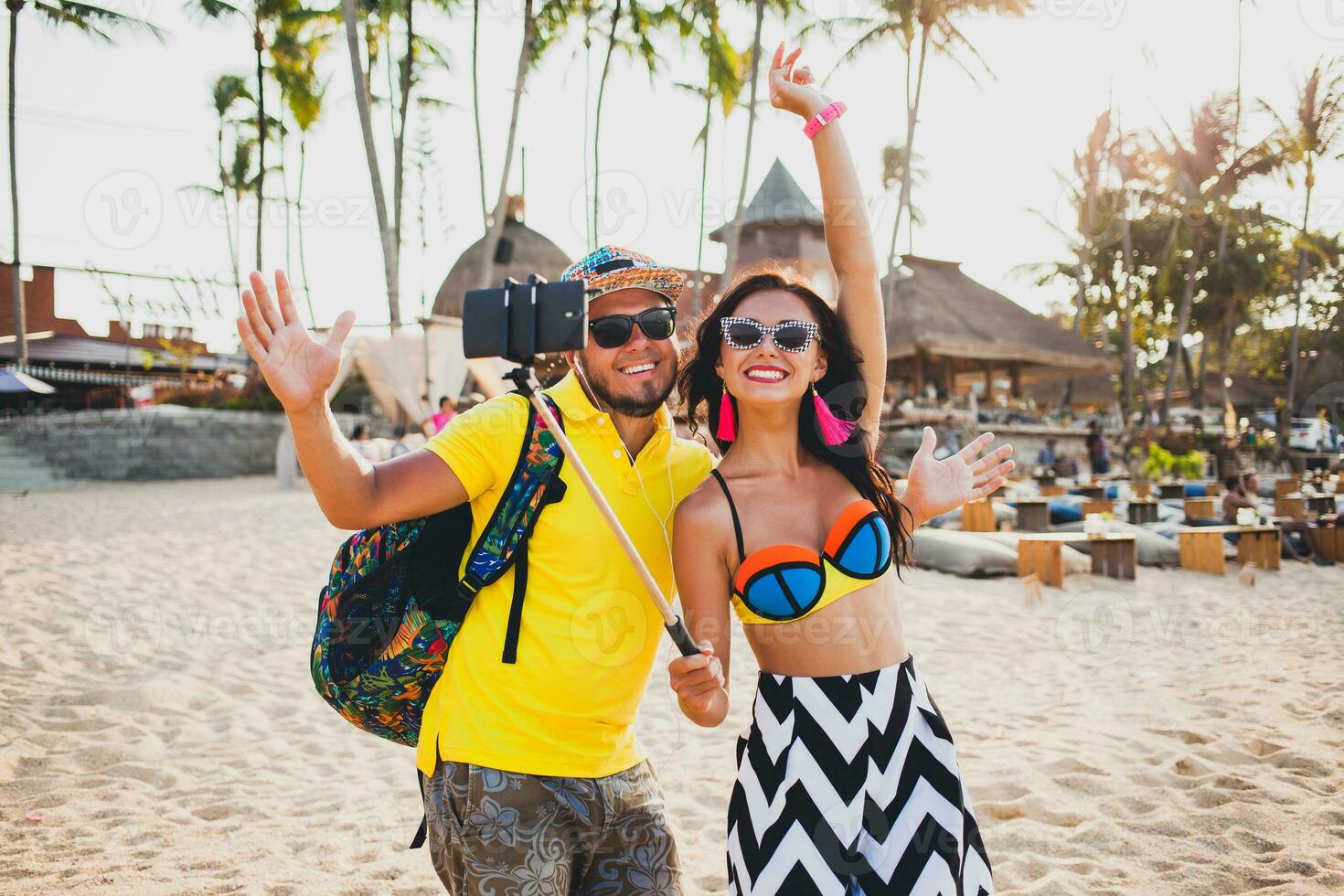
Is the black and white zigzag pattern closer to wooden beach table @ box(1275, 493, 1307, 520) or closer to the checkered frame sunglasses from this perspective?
the checkered frame sunglasses

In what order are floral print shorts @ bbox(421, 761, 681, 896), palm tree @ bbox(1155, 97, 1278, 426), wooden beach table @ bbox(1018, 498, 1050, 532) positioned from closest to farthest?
floral print shorts @ bbox(421, 761, 681, 896) < wooden beach table @ bbox(1018, 498, 1050, 532) < palm tree @ bbox(1155, 97, 1278, 426)

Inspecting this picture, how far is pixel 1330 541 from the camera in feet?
34.7

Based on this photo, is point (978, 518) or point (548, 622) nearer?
point (548, 622)

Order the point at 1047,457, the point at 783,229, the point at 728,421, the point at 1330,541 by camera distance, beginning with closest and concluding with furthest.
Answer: the point at 728,421 → the point at 1330,541 → the point at 1047,457 → the point at 783,229

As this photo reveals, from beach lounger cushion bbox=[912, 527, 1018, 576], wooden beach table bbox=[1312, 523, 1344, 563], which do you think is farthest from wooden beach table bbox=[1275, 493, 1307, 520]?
beach lounger cushion bbox=[912, 527, 1018, 576]

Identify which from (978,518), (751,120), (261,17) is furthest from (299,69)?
(978,518)

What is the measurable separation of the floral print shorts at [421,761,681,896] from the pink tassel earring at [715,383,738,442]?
0.81 metres

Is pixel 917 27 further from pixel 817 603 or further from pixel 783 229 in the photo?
pixel 817 603

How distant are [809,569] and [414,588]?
Result: 83cm

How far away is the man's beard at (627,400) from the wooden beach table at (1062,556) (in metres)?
7.77

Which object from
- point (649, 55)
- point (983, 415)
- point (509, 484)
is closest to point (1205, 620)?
point (509, 484)

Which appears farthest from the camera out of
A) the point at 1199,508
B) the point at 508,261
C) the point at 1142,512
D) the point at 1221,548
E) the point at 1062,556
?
the point at 508,261

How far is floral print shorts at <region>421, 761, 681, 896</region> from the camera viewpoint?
5.32ft

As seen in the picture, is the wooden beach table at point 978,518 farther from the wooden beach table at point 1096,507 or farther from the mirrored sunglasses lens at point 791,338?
the mirrored sunglasses lens at point 791,338
